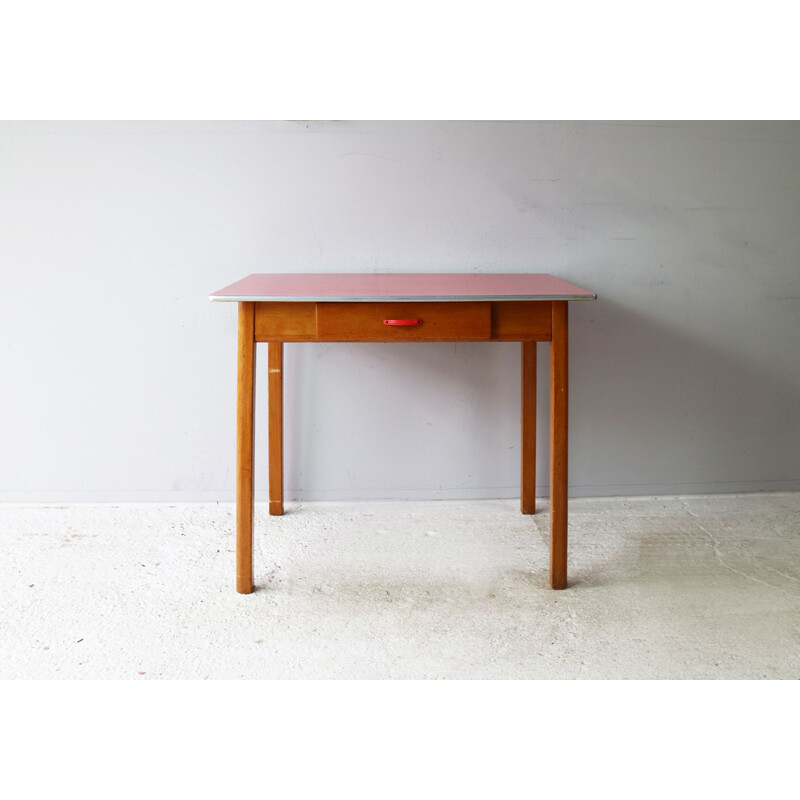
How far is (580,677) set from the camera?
152 cm

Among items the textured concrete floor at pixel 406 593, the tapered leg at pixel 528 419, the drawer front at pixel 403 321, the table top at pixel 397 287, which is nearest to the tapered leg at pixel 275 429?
the textured concrete floor at pixel 406 593

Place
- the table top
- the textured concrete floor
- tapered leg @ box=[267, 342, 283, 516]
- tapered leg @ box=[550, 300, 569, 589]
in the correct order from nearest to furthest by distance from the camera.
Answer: the textured concrete floor, the table top, tapered leg @ box=[550, 300, 569, 589], tapered leg @ box=[267, 342, 283, 516]

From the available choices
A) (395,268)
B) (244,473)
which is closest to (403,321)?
(244,473)

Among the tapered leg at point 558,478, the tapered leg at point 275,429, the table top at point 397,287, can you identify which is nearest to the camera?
the table top at point 397,287

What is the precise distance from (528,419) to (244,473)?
0.99m

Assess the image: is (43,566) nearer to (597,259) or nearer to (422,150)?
(422,150)

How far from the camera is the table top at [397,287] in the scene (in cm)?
178

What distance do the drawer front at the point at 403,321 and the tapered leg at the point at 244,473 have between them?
0.22 metres

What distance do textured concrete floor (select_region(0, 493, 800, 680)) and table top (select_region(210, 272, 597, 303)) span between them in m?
0.75

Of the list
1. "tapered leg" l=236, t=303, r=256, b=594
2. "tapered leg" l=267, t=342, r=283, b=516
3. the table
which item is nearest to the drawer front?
the table

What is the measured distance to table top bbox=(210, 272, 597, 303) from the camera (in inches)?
69.9

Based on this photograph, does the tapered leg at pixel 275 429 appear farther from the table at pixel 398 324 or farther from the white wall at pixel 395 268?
the table at pixel 398 324

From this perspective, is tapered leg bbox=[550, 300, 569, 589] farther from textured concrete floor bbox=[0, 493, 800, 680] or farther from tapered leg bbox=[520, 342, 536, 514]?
tapered leg bbox=[520, 342, 536, 514]

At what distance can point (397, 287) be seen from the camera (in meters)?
1.98
